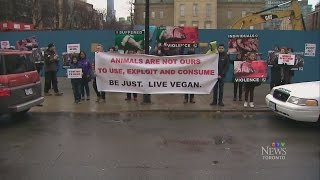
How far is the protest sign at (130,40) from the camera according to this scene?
14.9 m

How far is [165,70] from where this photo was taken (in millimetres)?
12445

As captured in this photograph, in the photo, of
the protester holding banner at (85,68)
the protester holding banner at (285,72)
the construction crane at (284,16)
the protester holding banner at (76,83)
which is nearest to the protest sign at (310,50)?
the construction crane at (284,16)

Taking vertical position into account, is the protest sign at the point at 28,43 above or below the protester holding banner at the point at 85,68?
above

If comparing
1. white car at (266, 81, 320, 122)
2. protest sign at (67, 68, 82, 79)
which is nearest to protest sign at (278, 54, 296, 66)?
white car at (266, 81, 320, 122)

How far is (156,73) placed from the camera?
12.5m

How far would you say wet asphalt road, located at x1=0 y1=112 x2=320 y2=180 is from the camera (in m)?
6.45

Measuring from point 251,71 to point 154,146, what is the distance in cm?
501

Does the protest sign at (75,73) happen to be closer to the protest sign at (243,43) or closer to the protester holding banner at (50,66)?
the protester holding banner at (50,66)

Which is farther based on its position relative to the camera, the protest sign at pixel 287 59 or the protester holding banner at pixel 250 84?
the protest sign at pixel 287 59

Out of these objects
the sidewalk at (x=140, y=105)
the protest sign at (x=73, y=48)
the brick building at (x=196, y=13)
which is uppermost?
the brick building at (x=196, y=13)

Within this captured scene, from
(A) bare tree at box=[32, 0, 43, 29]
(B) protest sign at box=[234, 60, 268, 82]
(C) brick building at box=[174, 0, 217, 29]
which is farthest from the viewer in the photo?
(C) brick building at box=[174, 0, 217, 29]

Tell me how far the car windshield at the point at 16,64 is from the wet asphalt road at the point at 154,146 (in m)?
1.20

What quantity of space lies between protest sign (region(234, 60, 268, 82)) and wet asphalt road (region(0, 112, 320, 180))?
1.14m

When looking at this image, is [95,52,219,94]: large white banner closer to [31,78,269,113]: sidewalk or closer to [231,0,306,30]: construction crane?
[31,78,269,113]: sidewalk
